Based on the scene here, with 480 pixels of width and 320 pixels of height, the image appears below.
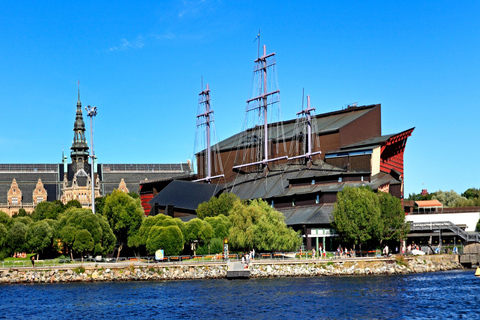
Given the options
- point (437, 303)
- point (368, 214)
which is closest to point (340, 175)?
point (368, 214)

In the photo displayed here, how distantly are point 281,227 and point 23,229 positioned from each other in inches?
1342

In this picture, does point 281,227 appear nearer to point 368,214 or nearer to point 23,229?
point 368,214

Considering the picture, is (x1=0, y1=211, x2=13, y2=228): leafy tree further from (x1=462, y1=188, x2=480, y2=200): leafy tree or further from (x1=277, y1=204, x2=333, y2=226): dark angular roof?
(x1=462, y1=188, x2=480, y2=200): leafy tree

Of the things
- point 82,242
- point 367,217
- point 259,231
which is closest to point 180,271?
point 259,231

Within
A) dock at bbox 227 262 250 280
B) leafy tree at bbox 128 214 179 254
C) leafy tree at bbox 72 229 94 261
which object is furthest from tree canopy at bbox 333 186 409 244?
leafy tree at bbox 72 229 94 261

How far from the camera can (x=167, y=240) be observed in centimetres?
8112

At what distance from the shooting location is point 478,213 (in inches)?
4355

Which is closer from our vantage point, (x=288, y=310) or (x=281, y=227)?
(x=288, y=310)

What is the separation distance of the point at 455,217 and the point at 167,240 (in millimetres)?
55104

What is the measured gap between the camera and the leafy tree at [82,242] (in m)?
81.0

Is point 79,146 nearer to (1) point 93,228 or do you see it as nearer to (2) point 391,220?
(1) point 93,228

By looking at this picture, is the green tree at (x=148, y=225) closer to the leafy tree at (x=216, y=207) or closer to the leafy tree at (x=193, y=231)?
the leafy tree at (x=193, y=231)

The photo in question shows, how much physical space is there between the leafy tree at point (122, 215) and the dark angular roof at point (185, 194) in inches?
1027

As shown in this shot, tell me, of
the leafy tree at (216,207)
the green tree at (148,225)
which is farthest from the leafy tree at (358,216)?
the leafy tree at (216,207)
